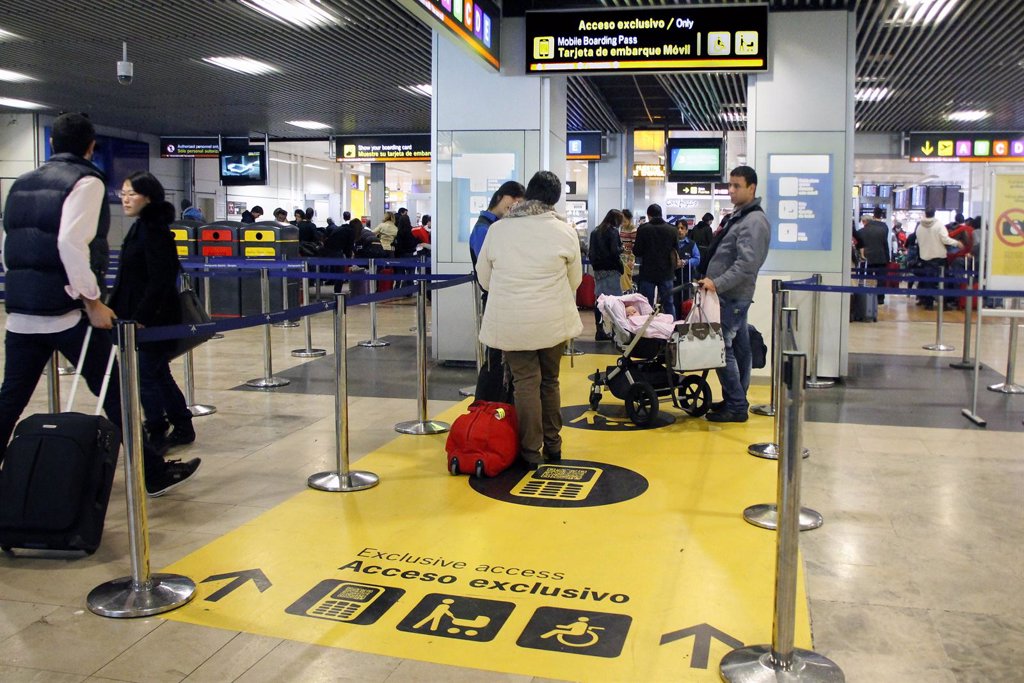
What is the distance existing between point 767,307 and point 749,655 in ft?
19.4

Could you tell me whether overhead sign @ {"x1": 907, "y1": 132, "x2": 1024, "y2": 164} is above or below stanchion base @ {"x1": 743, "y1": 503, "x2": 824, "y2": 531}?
above

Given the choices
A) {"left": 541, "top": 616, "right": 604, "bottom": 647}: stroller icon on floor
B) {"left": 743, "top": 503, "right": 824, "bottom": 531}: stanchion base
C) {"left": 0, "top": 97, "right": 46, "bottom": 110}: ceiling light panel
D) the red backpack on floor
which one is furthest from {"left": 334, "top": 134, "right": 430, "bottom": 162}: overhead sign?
{"left": 541, "top": 616, "right": 604, "bottom": 647}: stroller icon on floor

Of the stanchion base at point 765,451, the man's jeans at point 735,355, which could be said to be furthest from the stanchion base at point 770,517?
the man's jeans at point 735,355

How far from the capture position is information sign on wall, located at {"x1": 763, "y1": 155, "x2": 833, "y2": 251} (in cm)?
824

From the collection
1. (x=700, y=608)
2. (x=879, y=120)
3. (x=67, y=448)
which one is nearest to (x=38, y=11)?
(x=67, y=448)

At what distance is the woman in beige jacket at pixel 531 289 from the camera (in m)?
4.82

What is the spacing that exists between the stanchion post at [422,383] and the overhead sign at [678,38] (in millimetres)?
3090

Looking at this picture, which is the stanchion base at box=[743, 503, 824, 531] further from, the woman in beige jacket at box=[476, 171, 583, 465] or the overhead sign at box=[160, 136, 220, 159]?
the overhead sign at box=[160, 136, 220, 159]

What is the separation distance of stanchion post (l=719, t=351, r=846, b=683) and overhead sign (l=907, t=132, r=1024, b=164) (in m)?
17.8

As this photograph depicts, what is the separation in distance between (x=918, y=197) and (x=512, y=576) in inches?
1029

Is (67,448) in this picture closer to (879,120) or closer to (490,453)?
(490,453)

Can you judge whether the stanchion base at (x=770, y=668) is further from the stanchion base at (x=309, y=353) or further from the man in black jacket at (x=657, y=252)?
the man in black jacket at (x=657, y=252)

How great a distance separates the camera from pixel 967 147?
1861 cm

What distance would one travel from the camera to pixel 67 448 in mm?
3639
